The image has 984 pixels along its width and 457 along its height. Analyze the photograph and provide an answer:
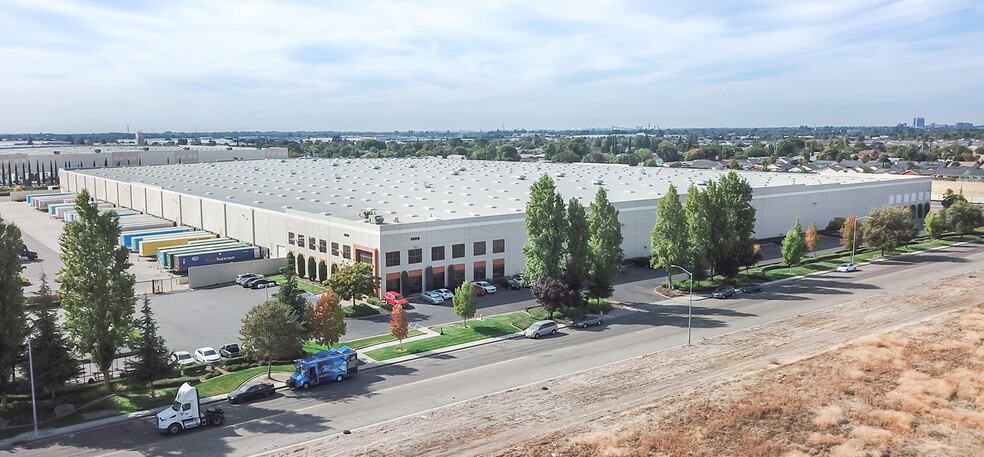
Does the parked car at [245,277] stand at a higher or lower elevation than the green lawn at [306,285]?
higher

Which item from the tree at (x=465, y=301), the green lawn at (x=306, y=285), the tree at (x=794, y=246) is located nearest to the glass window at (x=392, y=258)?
the green lawn at (x=306, y=285)

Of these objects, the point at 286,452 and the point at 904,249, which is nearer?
the point at 286,452

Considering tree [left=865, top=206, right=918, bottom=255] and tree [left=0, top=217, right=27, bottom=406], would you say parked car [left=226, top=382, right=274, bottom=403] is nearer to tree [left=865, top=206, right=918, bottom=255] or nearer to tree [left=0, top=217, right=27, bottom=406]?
tree [left=0, top=217, right=27, bottom=406]

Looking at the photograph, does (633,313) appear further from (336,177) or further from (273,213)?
(336,177)

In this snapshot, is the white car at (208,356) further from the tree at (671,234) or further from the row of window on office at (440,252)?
the tree at (671,234)

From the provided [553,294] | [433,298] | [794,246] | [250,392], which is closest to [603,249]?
[553,294]

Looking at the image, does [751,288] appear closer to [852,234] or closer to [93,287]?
[852,234]

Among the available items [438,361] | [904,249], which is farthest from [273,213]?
[904,249]
